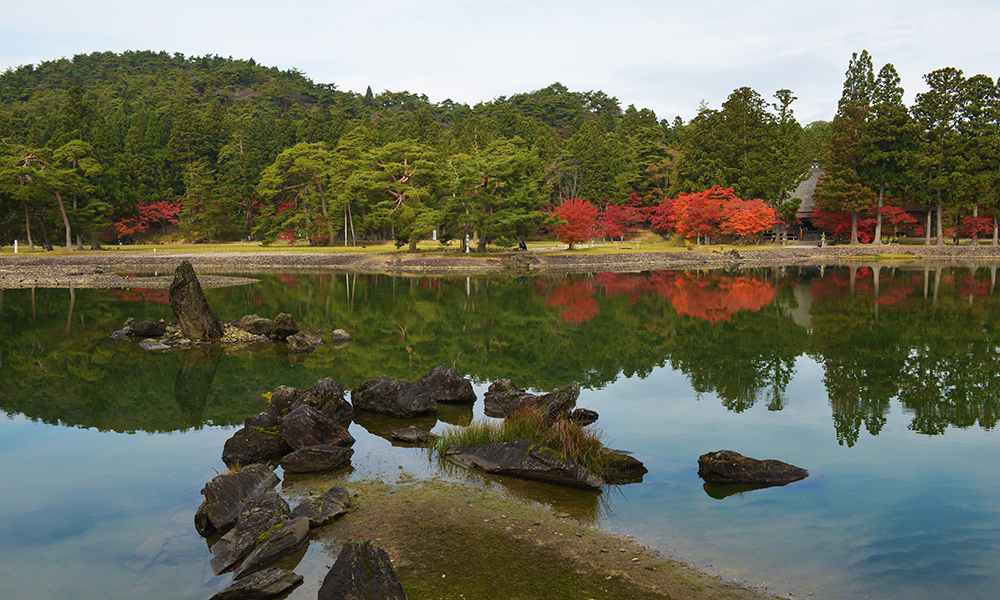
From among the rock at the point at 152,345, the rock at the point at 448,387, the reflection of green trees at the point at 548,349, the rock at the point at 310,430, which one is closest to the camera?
the rock at the point at 310,430

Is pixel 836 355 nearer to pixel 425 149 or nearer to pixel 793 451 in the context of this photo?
pixel 793 451

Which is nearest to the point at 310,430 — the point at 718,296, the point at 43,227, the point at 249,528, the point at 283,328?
the point at 249,528

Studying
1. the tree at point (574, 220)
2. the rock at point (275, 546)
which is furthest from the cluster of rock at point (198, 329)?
the tree at point (574, 220)

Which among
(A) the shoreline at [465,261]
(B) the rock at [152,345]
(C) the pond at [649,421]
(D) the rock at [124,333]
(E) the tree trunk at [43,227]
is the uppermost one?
(E) the tree trunk at [43,227]

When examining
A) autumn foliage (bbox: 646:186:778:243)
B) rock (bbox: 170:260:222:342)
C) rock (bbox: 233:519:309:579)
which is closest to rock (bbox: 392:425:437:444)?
rock (bbox: 233:519:309:579)

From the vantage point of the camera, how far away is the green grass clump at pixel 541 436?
7.75m

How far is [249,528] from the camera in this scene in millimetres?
6031

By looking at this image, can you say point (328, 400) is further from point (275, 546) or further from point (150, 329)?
point (150, 329)

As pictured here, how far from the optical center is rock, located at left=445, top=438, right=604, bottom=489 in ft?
24.3

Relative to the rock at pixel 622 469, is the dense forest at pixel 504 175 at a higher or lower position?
higher

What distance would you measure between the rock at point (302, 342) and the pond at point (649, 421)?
1.47 ft

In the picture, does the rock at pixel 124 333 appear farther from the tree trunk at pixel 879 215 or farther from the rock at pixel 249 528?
the tree trunk at pixel 879 215

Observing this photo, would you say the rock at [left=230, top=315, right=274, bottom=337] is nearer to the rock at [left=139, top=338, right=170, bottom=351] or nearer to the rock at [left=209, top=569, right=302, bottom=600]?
the rock at [left=139, top=338, right=170, bottom=351]

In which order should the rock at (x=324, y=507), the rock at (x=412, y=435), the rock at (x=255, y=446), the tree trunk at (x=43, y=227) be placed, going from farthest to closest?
the tree trunk at (x=43, y=227) < the rock at (x=412, y=435) < the rock at (x=255, y=446) < the rock at (x=324, y=507)
